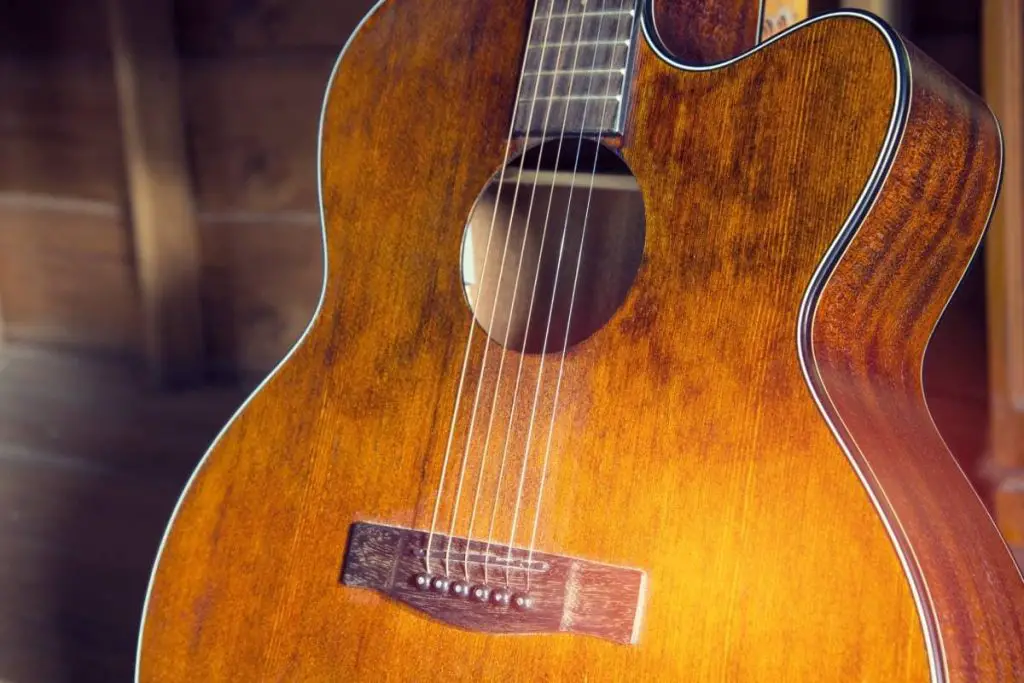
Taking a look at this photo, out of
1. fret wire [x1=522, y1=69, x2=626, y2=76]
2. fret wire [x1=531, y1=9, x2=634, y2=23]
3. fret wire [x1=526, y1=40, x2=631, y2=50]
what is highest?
fret wire [x1=531, y1=9, x2=634, y2=23]

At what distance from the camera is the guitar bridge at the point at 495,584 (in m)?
0.59

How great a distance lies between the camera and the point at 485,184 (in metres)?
0.70

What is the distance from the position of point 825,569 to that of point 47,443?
1353 mm

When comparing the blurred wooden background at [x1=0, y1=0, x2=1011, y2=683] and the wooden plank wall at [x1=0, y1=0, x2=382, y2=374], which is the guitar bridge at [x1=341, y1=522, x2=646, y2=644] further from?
the wooden plank wall at [x1=0, y1=0, x2=382, y2=374]

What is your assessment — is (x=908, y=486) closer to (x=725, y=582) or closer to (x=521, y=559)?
(x=725, y=582)

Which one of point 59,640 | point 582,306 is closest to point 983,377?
point 582,306

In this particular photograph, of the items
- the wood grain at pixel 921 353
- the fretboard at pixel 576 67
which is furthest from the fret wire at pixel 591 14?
the wood grain at pixel 921 353

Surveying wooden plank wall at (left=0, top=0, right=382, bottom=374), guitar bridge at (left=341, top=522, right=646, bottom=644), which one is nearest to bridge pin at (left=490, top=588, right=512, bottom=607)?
guitar bridge at (left=341, top=522, right=646, bottom=644)

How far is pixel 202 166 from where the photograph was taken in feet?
5.12

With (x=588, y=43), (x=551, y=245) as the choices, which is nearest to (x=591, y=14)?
(x=588, y=43)

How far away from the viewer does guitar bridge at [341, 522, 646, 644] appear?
585 millimetres

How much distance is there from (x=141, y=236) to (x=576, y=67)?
108 cm

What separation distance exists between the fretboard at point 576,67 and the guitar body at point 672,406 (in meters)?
0.02

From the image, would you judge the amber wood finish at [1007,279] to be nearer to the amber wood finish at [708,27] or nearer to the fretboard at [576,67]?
the amber wood finish at [708,27]
